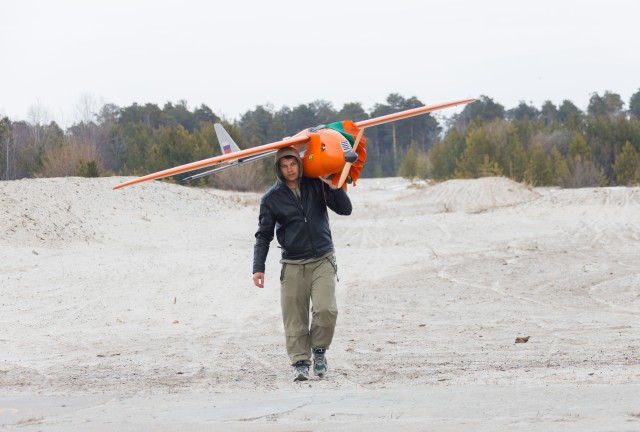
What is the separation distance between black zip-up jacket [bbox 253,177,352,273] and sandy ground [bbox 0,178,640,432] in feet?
3.56

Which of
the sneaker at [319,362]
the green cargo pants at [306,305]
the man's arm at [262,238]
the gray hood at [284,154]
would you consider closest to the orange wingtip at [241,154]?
the gray hood at [284,154]

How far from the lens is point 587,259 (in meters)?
18.6

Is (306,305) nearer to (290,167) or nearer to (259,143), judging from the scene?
(290,167)

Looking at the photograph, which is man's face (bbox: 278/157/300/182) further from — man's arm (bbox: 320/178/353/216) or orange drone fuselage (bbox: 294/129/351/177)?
man's arm (bbox: 320/178/353/216)

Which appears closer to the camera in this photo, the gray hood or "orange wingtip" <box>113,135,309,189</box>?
the gray hood

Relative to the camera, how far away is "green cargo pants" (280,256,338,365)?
301 inches

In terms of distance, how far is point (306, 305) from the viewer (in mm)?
7824

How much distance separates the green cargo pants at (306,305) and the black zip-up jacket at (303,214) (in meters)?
0.13

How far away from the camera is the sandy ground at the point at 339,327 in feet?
19.1

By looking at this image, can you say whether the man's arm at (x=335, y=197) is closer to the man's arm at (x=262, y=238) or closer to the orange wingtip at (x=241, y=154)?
the orange wingtip at (x=241, y=154)

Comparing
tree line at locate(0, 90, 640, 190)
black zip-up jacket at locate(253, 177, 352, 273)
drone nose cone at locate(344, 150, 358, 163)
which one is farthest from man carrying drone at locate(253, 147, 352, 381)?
tree line at locate(0, 90, 640, 190)

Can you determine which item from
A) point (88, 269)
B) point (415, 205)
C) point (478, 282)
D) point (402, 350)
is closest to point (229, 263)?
point (88, 269)

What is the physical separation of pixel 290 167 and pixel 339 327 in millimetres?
4125

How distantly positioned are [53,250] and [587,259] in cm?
1191
